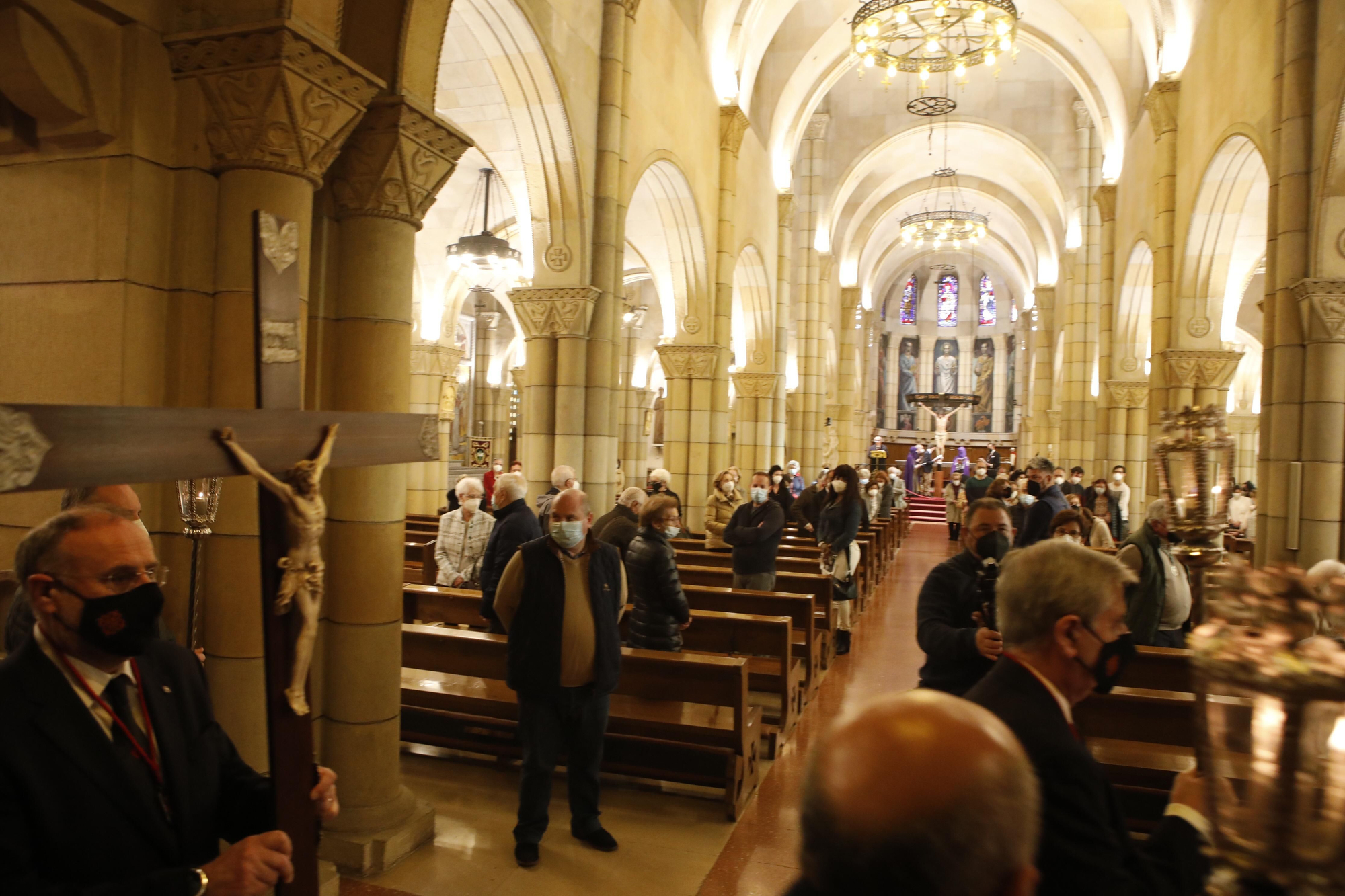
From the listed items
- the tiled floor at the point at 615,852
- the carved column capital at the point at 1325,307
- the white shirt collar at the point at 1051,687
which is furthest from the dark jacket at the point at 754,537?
the carved column capital at the point at 1325,307

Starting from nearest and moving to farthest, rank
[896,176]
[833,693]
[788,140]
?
[833,693] → [788,140] → [896,176]

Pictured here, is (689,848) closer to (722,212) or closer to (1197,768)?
(1197,768)

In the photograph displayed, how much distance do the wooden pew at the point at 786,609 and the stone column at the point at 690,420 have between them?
6703 millimetres

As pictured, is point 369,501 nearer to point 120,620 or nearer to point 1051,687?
point 120,620

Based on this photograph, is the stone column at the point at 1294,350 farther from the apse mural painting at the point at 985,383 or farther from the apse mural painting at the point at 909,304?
the apse mural painting at the point at 909,304

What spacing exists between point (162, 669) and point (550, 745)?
7.79ft

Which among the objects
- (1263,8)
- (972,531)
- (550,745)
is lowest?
(550,745)

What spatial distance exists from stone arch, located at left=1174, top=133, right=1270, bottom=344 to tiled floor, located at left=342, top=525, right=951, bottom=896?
383 inches

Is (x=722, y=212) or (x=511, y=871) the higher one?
(x=722, y=212)

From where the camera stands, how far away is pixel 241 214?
3510mm

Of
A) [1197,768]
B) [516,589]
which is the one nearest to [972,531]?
[1197,768]

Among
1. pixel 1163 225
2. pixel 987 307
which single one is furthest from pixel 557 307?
pixel 987 307

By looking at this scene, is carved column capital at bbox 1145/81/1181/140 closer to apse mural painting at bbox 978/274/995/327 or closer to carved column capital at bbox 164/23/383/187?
carved column capital at bbox 164/23/383/187

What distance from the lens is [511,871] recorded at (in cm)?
395
